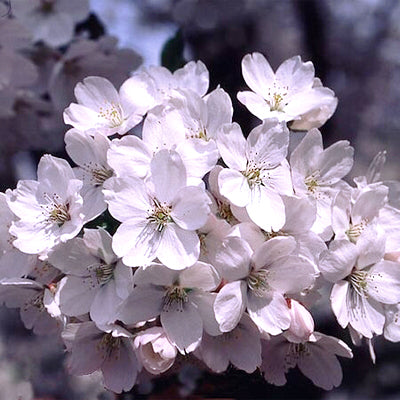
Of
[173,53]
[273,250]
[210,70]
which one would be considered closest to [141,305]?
[273,250]

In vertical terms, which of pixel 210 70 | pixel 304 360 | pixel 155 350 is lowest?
pixel 210 70

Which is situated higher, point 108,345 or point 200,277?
point 200,277

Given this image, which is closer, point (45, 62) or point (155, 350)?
point (155, 350)

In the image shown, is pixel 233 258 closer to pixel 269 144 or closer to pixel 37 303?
pixel 269 144

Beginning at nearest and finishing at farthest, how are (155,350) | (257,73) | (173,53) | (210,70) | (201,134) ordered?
(155,350) < (201,134) < (257,73) < (173,53) < (210,70)

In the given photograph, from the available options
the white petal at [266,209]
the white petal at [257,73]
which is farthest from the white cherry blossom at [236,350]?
the white petal at [257,73]

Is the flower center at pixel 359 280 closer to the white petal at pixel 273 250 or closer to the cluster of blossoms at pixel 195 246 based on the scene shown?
the cluster of blossoms at pixel 195 246

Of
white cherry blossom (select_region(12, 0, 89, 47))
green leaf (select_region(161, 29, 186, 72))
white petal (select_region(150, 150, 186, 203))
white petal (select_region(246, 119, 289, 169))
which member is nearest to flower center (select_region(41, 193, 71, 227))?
white petal (select_region(150, 150, 186, 203))
